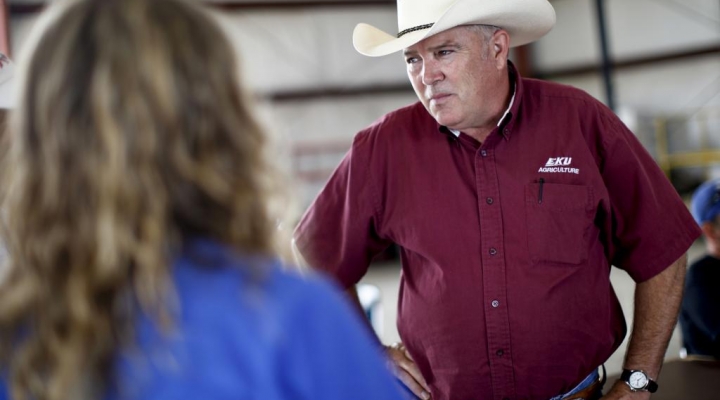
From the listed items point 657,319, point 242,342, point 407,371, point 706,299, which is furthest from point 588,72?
point 242,342

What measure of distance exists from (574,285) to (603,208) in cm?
24

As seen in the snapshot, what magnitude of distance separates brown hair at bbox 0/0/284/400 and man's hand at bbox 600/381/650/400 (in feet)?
5.00

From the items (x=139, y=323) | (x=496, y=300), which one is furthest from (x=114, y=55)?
(x=496, y=300)

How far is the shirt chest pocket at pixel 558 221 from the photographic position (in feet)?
6.89

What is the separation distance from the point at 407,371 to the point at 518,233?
0.49 m

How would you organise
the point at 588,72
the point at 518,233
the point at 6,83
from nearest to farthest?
the point at 6,83 < the point at 518,233 < the point at 588,72

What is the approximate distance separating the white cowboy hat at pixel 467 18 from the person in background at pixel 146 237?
1321mm

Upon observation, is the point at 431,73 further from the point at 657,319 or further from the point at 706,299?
the point at 706,299

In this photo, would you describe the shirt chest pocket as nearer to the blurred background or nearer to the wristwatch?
the wristwatch

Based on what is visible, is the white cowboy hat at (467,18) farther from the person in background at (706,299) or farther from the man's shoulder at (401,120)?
the person in background at (706,299)

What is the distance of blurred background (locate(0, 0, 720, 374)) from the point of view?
44.7 ft

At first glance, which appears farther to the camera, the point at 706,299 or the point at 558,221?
the point at 706,299

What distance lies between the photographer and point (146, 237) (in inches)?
35.6

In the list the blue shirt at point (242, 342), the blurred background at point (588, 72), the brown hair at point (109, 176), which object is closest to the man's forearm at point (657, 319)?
the blue shirt at point (242, 342)
